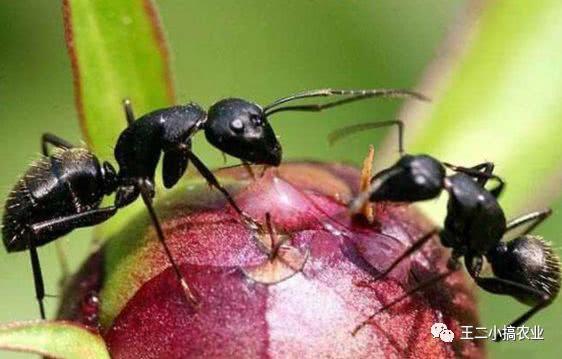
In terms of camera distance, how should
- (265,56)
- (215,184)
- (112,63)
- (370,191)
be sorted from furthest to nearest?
(265,56) < (112,63) < (215,184) < (370,191)

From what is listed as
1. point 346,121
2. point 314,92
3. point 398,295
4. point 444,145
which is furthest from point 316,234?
point 346,121

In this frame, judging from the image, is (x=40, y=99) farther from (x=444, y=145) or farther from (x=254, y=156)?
(x=254, y=156)

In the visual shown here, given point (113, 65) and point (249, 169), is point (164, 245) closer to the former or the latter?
point (249, 169)

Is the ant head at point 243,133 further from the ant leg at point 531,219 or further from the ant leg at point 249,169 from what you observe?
the ant leg at point 531,219

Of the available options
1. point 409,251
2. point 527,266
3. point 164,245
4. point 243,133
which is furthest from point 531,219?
point 164,245

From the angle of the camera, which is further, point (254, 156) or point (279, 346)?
point (254, 156)

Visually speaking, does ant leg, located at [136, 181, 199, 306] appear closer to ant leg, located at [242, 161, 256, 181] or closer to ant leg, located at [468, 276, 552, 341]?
ant leg, located at [242, 161, 256, 181]
